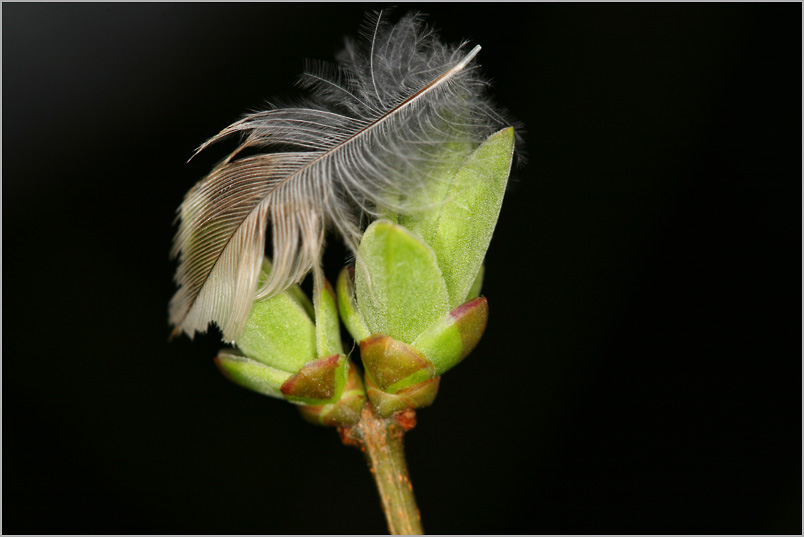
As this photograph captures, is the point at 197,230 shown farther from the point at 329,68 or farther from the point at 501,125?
the point at 501,125

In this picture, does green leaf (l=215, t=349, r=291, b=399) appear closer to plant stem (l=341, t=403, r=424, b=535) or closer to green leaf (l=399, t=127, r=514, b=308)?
plant stem (l=341, t=403, r=424, b=535)

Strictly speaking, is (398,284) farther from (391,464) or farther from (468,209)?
(391,464)

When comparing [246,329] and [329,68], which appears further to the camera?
[329,68]

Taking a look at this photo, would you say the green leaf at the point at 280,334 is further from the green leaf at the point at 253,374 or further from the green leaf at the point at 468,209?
the green leaf at the point at 468,209

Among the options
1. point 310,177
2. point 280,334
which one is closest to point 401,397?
point 280,334

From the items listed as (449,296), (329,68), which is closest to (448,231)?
(449,296)

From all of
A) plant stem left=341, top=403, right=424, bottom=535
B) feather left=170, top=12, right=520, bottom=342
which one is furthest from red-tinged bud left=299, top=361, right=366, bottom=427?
feather left=170, top=12, right=520, bottom=342

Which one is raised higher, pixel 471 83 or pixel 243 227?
pixel 471 83
